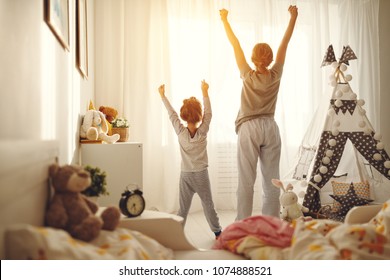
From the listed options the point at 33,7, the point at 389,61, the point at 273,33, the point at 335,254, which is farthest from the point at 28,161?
the point at 389,61

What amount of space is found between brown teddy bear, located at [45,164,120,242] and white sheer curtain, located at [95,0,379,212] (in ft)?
8.08

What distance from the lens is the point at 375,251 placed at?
1000 mm

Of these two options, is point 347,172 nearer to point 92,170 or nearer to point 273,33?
point 273,33

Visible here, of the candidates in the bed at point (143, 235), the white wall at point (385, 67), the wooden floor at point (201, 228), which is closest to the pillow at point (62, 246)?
the bed at point (143, 235)

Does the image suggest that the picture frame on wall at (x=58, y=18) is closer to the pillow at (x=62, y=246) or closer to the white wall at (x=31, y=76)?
the white wall at (x=31, y=76)

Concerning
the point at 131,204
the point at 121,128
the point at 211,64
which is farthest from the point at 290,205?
the point at 211,64

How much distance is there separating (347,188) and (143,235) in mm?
2377

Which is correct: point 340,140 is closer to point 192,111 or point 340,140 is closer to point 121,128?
point 192,111

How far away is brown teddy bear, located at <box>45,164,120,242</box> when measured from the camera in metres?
0.97

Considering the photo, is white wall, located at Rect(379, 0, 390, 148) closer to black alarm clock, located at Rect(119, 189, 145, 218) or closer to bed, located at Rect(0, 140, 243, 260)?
bed, located at Rect(0, 140, 243, 260)

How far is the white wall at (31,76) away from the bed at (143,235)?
7cm

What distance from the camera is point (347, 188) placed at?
3004 millimetres

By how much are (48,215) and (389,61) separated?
14.2 feet

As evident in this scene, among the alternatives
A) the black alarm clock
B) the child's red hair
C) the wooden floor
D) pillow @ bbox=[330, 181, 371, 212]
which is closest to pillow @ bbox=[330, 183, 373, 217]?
pillow @ bbox=[330, 181, 371, 212]
